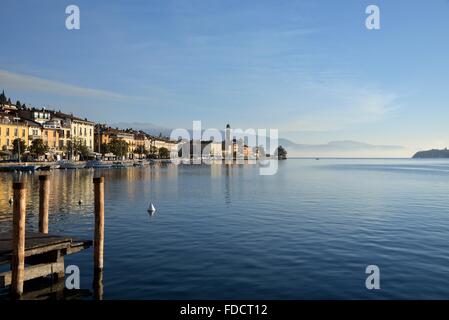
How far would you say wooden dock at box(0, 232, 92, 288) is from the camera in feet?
48.3

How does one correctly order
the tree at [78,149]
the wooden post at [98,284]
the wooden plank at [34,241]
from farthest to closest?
the tree at [78,149], the wooden plank at [34,241], the wooden post at [98,284]

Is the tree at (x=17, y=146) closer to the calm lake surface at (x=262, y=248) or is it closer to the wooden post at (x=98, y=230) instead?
the calm lake surface at (x=262, y=248)

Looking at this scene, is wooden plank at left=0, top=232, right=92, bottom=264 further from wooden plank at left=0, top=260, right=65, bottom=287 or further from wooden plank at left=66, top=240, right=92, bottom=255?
wooden plank at left=0, top=260, right=65, bottom=287

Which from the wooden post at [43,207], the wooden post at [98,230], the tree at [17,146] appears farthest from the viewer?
the tree at [17,146]

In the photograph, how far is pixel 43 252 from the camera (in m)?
15.3

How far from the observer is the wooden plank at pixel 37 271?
13.8 m

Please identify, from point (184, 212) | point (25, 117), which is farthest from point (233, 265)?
point (25, 117)

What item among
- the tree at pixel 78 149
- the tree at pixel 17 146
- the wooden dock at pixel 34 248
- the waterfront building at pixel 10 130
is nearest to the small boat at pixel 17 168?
the tree at pixel 17 146

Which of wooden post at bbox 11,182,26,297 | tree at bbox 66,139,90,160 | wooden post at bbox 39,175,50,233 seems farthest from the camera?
tree at bbox 66,139,90,160

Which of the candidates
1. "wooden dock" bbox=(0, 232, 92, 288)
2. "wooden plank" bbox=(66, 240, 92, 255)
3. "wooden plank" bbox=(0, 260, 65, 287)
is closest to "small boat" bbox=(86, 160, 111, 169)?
"wooden plank" bbox=(66, 240, 92, 255)

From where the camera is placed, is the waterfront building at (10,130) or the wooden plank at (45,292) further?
the waterfront building at (10,130)

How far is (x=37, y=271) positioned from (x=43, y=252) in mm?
708
